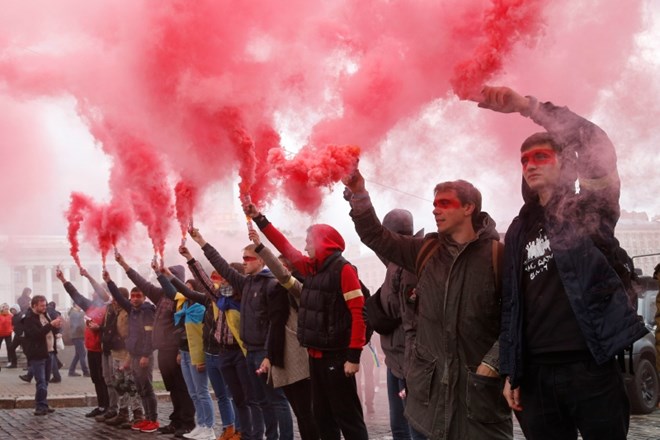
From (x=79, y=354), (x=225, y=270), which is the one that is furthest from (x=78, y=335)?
(x=225, y=270)

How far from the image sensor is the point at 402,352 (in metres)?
5.70

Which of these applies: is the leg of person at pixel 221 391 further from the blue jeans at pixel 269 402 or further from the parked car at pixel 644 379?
the parked car at pixel 644 379

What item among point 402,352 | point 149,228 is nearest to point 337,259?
point 402,352

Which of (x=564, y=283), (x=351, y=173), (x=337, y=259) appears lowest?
(x=564, y=283)

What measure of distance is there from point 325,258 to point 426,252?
1822 millimetres

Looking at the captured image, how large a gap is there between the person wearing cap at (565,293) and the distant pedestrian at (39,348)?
1052cm

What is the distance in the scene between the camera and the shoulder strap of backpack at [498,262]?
394 cm

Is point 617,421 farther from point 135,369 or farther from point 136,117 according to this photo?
point 135,369

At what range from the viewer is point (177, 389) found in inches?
378

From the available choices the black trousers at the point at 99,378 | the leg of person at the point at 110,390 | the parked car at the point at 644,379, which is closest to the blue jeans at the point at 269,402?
the leg of person at the point at 110,390

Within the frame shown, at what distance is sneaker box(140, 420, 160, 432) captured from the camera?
9727mm

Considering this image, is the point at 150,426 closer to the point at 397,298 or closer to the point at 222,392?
the point at 222,392

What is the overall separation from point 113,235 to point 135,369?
10.4 feet

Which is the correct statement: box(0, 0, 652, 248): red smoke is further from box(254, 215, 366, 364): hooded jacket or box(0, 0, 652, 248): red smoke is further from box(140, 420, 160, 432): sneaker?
box(140, 420, 160, 432): sneaker
